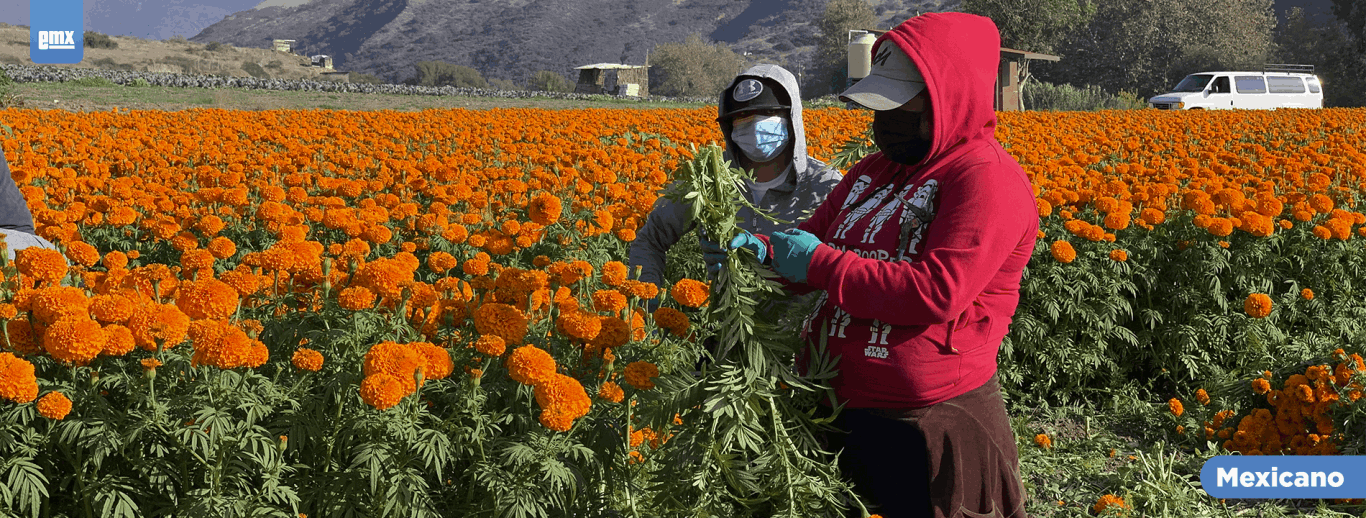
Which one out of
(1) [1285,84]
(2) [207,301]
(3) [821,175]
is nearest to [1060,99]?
(1) [1285,84]

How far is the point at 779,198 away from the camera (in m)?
3.05

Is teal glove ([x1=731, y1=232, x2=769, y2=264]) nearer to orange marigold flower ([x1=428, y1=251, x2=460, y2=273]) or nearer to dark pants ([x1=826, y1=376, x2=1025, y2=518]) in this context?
dark pants ([x1=826, y1=376, x2=1025, y2=518])

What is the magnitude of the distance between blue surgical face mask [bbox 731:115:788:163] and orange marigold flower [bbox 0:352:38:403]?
1.99 m

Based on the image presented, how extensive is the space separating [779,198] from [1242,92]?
86.4 ft

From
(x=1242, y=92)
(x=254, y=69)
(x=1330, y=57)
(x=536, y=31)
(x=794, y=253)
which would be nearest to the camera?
(x=794, y=253)

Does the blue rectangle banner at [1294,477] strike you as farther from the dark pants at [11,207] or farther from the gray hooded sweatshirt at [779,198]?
the dark pants at [11,207]

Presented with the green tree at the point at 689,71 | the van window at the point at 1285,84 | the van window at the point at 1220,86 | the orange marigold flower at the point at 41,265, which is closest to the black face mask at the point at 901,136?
the orange marigold flower at the point at 41,265

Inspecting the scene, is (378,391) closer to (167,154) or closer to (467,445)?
(467,445)

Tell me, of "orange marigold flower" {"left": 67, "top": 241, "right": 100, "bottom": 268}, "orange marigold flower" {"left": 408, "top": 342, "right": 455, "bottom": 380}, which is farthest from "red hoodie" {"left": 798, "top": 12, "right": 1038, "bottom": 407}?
"orange marigold flower" {"left": 67, "top": 241, "right": 100, "bottom": 268}

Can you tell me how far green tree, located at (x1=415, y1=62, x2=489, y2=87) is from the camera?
77.0m

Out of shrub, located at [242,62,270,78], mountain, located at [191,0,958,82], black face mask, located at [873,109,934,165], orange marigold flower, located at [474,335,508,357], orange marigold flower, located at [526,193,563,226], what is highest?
mountain, located at [191,0,958,82]

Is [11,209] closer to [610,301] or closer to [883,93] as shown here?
[610,301]

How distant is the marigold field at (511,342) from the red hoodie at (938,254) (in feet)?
0.75

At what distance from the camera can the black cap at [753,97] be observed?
2941mm
